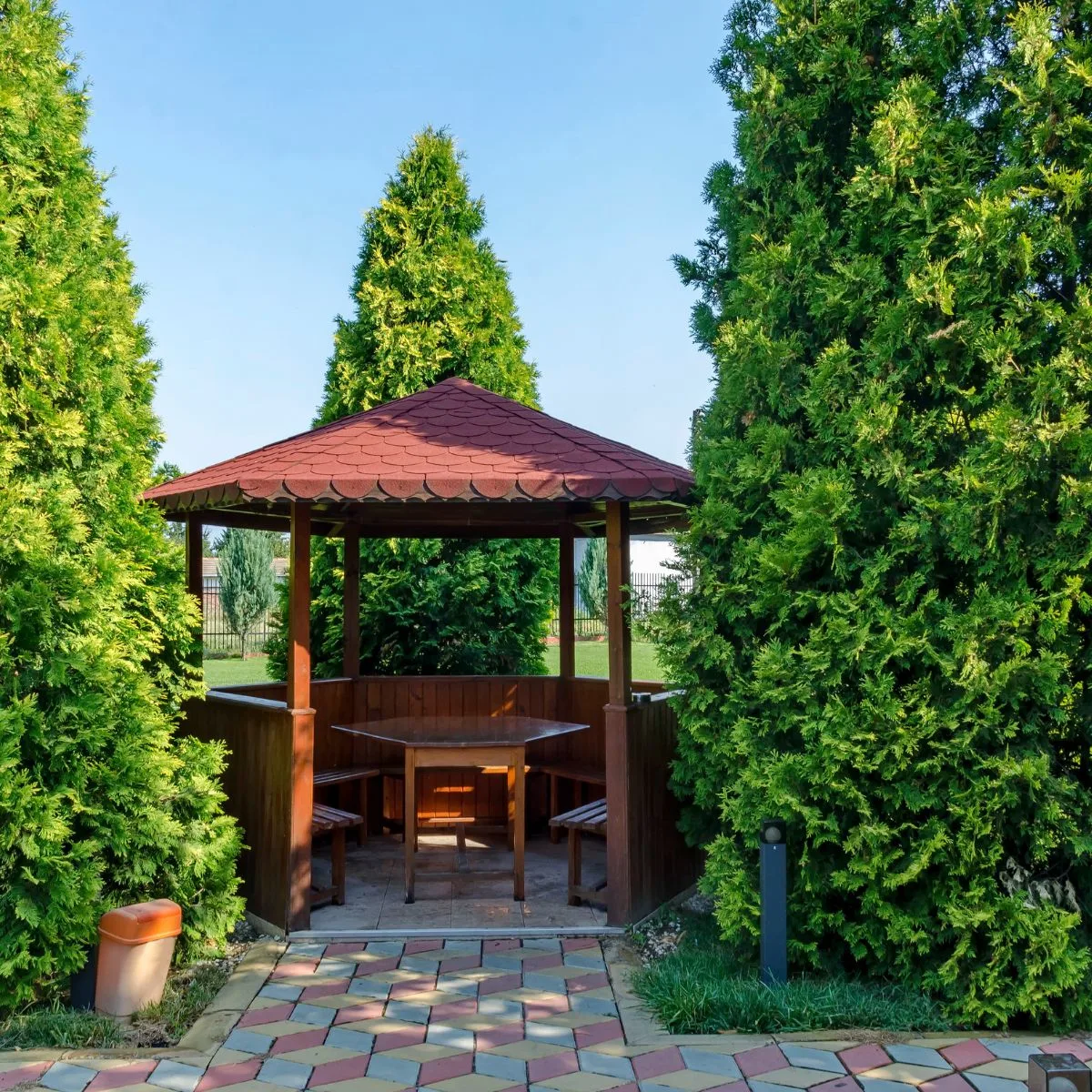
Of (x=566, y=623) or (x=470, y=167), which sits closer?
(x=566, y=623)

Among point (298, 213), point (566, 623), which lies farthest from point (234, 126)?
point (566, 623)

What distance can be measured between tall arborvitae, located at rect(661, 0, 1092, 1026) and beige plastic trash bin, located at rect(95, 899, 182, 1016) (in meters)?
2.56

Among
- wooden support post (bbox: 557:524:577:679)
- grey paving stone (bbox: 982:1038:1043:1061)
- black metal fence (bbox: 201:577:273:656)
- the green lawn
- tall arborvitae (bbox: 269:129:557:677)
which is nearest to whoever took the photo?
grey paving stone (bbox: 982:1038:1043:1061)

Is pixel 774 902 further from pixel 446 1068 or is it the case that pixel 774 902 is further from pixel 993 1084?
pixel 446 1068

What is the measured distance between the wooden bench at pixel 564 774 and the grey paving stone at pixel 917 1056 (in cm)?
322

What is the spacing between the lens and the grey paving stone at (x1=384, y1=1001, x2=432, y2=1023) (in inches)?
154

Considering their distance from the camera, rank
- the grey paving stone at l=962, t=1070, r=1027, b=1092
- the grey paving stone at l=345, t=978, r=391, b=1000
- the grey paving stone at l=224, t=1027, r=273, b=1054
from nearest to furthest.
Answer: the grey paving stone at l=962, t=1070, r=1027, b=1092 → the grey paving stone at l=224, t=1027, r=273, b=1054 → the grey paving stone at l=345, t=978, r=391, b=1000

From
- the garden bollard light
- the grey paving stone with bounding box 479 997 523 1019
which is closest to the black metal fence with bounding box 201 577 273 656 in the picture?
the grey paving stone with bounding box 479 997 523 1019

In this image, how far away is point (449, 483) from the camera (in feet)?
16.1

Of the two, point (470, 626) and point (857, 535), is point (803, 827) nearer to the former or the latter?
point (857, 535)

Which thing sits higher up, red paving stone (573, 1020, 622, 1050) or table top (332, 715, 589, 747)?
table top (332, 715, 589, 747)

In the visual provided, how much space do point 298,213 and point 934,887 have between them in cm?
1095

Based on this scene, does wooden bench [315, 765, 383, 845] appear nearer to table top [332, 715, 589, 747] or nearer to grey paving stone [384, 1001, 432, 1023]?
table top [332, 715, 589, 747]

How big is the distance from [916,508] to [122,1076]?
3.83m
